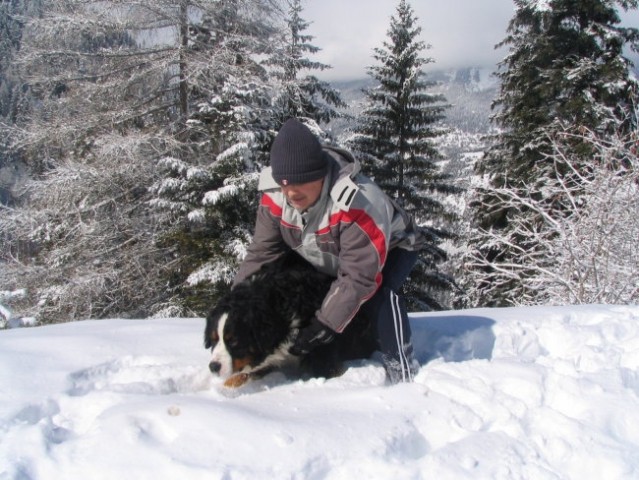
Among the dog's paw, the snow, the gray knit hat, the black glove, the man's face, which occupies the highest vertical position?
the gray knit hat

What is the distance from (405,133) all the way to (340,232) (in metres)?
12.4

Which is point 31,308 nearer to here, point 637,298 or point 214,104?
point 214,104

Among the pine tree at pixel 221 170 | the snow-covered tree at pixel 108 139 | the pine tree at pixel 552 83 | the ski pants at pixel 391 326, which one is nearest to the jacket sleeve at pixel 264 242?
the ski pants at pixel 391 326

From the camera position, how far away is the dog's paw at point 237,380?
2.60 meters

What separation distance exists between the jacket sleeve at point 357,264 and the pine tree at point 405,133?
11689 mm

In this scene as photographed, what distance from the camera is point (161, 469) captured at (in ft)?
5.65

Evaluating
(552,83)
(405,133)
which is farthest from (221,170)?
(552,83)

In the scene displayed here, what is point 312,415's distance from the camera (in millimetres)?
2189

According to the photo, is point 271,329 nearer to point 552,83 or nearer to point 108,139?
point 108,139

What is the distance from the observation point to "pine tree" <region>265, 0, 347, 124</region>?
1114 centimetres

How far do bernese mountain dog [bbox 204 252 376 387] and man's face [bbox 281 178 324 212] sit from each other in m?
0.49

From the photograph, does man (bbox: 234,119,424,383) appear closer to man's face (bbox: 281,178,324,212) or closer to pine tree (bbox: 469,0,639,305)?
man's face (bbox: 281,178,324,212)

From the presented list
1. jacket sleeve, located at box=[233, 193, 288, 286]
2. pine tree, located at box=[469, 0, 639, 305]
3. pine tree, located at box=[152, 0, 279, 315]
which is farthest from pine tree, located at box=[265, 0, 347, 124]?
jacket sleeve, located at box=[233, 193, 288, 286]

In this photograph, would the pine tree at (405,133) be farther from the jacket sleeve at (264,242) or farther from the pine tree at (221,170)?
the jacket sleeve at (264,242)
